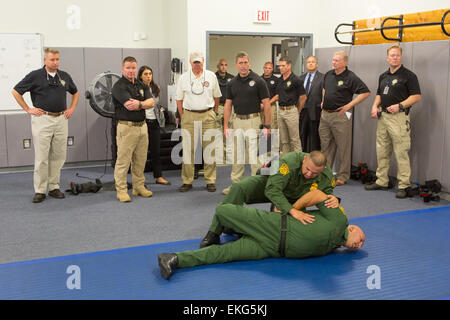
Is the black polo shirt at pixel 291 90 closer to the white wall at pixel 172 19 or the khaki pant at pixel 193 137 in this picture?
the khaki pant at pixel 193 137

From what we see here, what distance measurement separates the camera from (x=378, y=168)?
614 centimetres

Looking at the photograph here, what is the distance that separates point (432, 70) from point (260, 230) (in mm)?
3293

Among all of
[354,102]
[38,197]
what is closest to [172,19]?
[354,102]

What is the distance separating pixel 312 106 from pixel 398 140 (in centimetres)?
144

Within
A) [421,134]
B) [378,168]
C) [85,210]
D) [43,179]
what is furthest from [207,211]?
[421,134]

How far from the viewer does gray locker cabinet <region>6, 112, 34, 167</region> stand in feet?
23.4

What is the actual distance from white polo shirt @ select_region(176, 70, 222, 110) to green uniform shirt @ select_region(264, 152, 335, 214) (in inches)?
86.9

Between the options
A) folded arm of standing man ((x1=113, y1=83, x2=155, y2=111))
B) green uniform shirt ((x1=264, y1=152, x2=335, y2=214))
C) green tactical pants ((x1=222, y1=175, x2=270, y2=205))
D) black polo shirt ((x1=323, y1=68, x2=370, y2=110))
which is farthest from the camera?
black polo shirt ((x1=323, y1=68, x2=370, y2=110))

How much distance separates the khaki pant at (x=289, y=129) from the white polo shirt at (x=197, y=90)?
3.79 ft

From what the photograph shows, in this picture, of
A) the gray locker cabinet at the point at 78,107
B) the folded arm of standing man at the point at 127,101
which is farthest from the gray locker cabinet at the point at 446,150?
the gray locker cabinet at the point at 78,107

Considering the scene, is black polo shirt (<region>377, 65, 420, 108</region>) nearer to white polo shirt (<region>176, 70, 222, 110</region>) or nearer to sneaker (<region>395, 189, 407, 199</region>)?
sneaker (<region>395, 189, 407, 199</region>)

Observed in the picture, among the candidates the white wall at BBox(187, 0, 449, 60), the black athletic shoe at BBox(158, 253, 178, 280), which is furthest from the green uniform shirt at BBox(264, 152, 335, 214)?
the white wall at BBox(187, 0, 449, 60)

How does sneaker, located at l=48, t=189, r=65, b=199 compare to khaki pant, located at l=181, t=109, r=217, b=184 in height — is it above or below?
below
